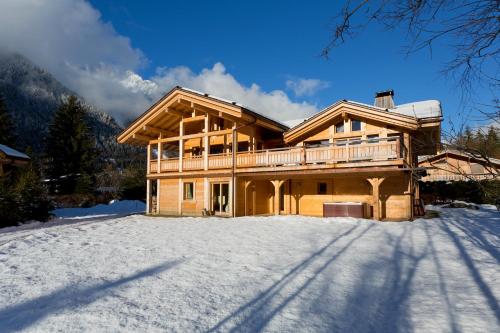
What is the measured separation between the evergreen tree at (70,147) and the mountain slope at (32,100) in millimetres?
41212

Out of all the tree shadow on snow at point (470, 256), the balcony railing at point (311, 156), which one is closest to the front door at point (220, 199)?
the balcony railing at point (311, 156)

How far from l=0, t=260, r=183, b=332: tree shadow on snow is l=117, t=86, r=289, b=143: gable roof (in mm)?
12685

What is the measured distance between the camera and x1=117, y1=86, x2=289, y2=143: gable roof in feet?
58.5

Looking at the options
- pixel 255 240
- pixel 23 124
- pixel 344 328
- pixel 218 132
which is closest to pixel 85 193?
pixel 218 132

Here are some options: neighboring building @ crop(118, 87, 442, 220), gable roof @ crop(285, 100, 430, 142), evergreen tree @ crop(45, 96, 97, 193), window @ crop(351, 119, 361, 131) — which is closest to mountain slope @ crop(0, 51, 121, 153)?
evergreen tree @ crop(45, 96, 97, 193)

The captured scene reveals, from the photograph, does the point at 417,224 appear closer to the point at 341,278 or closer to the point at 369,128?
the point at 369,128

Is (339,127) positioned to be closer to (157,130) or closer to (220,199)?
(220,199)

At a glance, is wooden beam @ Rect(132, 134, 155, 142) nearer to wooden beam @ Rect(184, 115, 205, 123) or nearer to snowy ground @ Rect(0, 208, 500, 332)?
wooden beam @ Rect(184, 115, 205, 123)

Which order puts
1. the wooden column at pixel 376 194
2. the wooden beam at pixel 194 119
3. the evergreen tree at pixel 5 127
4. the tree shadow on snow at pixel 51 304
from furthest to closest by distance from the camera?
1. the evergreen tree at pixel 5 127
2. the wooden beam at pixel 194 119
3. the wooden column at pixel 376 194
4. the tree shadow on snow at pixel 51 304

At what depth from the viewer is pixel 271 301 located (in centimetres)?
521

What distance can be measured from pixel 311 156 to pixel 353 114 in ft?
10.3

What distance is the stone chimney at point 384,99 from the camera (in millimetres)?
21828

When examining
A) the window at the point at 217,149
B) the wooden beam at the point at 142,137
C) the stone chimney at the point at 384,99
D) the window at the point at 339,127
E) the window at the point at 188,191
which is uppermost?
the stone chimney at the point at 384,99

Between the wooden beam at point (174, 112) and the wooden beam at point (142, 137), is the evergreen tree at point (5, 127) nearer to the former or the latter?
the wooden beam at point (142, 137)
